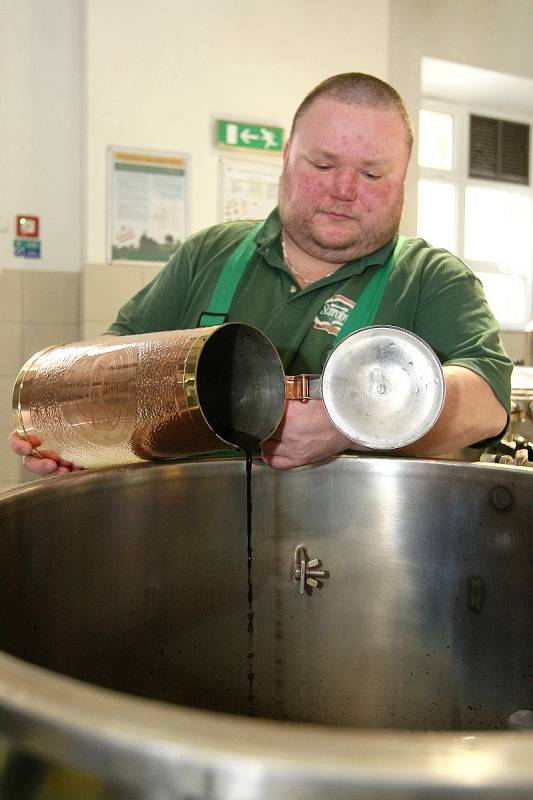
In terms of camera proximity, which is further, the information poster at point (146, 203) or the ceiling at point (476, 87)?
the ceiling at point (476, 87)

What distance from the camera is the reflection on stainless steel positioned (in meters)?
0.66

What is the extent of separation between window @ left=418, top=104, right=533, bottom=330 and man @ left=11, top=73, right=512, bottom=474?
296 cm

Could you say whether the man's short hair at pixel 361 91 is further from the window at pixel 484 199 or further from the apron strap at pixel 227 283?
the window at pixel 484 199

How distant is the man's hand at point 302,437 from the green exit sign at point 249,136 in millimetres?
2317

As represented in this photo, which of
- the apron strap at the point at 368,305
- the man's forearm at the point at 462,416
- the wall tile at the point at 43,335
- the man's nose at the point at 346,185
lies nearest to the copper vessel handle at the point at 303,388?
the man's forearm at the point at 462,416

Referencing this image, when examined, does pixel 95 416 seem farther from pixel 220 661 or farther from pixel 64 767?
pixel 64 767

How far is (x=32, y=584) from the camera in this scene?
562 millimetres

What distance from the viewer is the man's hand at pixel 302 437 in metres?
0.73

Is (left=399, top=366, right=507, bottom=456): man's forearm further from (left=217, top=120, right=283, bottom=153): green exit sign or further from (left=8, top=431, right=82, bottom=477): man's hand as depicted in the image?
(left=217, top=120, right=283, bottom=153): green exit sign

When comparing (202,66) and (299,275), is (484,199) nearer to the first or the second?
(202,66)

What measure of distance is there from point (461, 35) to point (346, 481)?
3279mm

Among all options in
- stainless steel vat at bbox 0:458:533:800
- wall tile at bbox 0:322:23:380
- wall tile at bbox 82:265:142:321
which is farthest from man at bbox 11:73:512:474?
wall tile at bbox 0:322:23:380

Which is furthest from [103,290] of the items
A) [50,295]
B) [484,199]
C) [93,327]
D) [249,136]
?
[484,199]

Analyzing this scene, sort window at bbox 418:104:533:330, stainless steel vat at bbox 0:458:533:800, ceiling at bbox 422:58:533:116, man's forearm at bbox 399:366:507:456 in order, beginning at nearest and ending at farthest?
stainless steel vat at bbox 0:458:533:800 → man's forearm at bbox 399:366:507:456 → ceiling at bbox 422:58:533:116 → window at bbox 418:104:533:330
